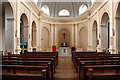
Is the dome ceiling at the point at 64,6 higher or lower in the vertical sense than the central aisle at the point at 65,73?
higher

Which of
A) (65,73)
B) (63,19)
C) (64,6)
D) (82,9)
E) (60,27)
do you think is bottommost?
(65,73)

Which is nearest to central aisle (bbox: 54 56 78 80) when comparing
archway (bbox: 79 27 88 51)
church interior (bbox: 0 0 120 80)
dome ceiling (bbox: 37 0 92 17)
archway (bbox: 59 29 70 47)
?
church interior (bbox: 0 0 120 80)

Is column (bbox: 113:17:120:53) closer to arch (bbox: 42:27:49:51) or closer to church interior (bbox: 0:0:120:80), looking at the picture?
church interior (bbox: 0:0:120:80)

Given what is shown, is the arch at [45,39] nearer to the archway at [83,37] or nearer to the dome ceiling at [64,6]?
the dome ceiling at [64,6]

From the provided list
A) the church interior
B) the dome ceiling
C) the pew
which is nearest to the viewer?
the pew

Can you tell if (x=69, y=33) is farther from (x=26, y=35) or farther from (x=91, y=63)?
(x=91, y=63)

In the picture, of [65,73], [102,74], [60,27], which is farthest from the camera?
[60,27]

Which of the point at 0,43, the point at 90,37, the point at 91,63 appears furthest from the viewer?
the point at 90,37

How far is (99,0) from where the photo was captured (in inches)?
477

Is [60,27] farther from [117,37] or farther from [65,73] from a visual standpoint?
[65,73]

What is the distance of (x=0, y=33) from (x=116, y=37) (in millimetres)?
9441

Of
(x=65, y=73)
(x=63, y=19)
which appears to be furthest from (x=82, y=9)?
(x=65, y=73)

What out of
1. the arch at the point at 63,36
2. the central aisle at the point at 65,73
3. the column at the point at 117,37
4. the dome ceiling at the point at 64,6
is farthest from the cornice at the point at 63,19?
the central aisle at the point at 65,73

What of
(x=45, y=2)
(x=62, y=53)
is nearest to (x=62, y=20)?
(x=45, y=2)
